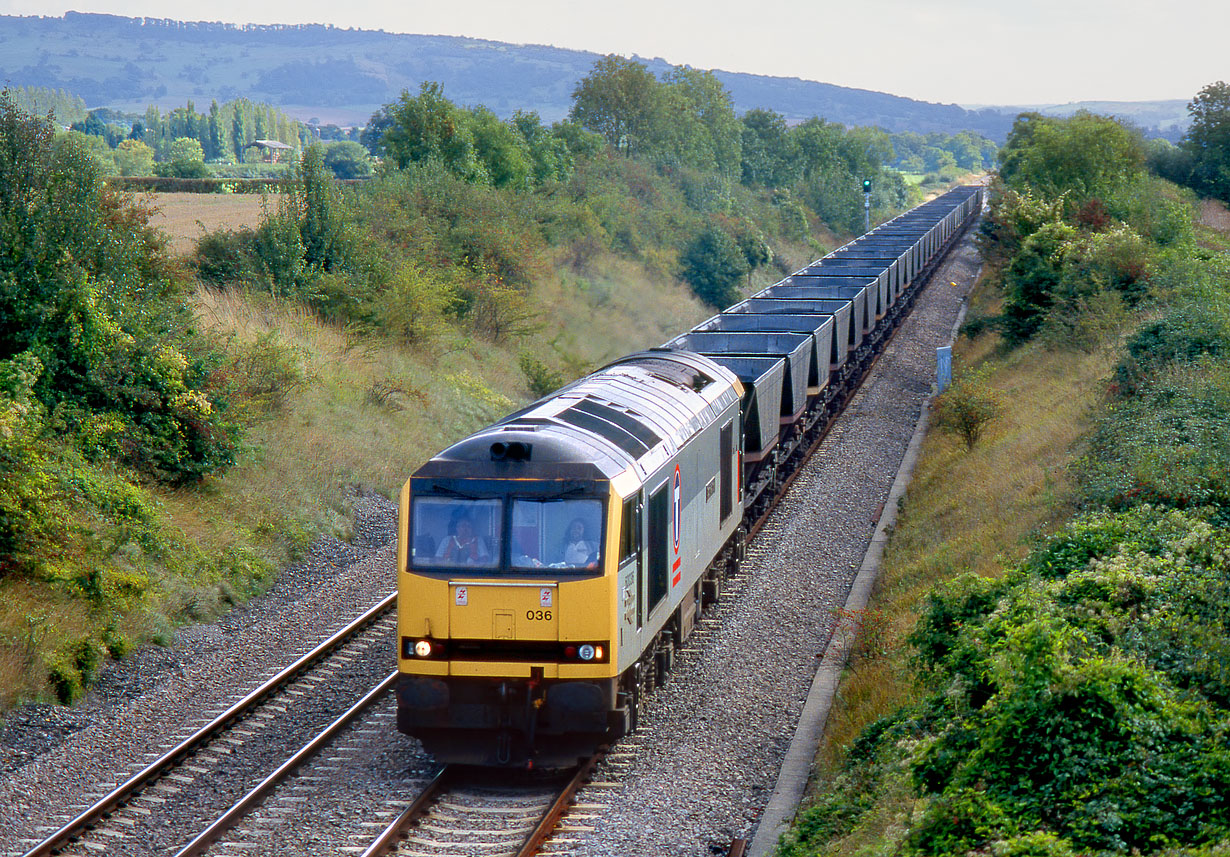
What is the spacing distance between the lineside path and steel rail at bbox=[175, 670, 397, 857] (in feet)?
8.90

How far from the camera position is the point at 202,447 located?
1652 centimetres

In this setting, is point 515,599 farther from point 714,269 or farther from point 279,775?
point 714,269

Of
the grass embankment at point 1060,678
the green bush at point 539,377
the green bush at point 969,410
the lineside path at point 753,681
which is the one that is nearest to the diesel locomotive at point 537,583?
the lineside path at point 753,681

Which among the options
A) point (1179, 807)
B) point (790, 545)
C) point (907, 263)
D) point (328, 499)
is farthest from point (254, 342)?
point (907, 263)

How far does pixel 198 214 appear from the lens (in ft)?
120

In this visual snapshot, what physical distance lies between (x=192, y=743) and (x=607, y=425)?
4833 mm

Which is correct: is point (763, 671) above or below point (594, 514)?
below

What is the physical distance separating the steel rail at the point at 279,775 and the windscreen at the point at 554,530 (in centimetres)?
277

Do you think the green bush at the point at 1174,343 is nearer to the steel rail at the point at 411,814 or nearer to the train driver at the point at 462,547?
the train driver at the point at 462,547

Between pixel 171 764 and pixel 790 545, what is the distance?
387 inches

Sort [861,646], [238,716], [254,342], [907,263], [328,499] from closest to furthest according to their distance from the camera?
[238,716], [861,646], [328,499], [254,342], [907,263]

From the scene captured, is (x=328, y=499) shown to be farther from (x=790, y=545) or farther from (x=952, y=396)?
(x=952, y=396)

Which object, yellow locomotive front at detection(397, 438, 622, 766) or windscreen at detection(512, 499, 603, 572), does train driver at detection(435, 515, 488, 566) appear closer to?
yellow locomotive front at detection(397, 438, 622, 766)

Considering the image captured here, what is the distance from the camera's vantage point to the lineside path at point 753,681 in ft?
29.4
